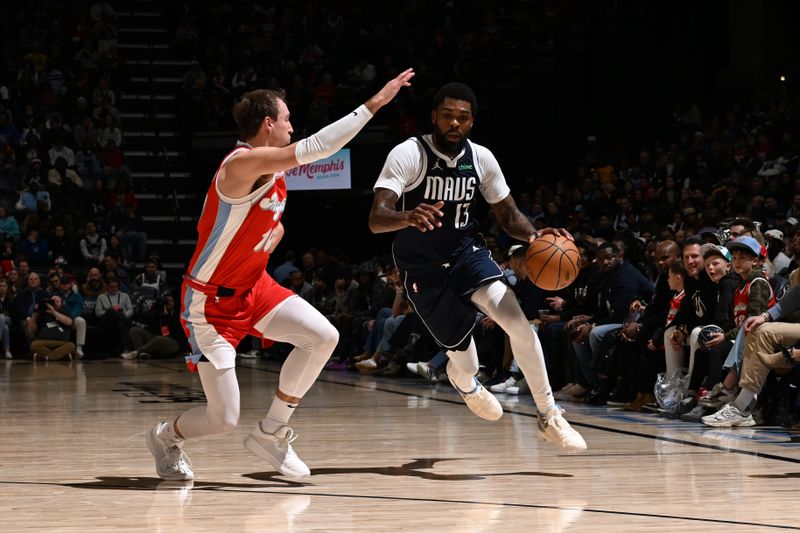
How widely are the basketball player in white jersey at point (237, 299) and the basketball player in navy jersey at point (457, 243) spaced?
55 cm

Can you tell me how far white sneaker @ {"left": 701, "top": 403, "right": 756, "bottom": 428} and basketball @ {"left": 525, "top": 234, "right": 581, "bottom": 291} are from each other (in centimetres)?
239

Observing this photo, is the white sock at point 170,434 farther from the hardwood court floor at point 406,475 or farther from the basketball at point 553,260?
the basketball at point 553,260

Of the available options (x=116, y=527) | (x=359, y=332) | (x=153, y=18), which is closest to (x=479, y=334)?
(x=359, y=332)

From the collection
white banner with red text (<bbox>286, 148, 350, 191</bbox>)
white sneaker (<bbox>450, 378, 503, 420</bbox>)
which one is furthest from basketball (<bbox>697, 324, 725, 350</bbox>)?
white banner with red text (<bbox>286, 148, 350, 191</bbox>)

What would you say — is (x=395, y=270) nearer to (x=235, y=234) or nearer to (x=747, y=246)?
(x=747, y=246)

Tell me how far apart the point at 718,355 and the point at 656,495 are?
3295 millimetres

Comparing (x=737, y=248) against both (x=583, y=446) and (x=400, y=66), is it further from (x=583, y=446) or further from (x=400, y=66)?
(x=400, y=66)

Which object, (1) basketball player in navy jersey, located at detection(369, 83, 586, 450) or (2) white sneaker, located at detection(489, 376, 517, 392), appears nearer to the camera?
(1) basketball player in navy jersey, located at detection(369, 83, 586, 450)

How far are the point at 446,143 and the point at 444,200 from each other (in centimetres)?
28

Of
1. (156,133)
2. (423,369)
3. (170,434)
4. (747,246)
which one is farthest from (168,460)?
(156,133)

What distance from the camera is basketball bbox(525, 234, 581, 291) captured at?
19.4 feet

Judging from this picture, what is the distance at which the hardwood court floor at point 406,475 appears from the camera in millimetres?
4574

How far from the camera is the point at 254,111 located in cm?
535

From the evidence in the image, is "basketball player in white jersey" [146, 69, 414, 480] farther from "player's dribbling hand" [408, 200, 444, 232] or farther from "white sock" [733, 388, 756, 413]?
"white sock" [733, 388, 756, 413]
